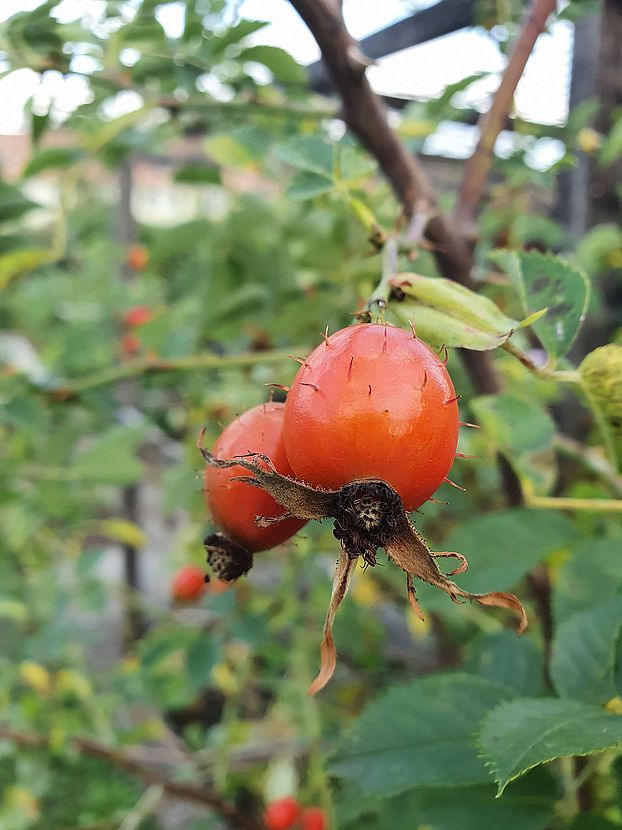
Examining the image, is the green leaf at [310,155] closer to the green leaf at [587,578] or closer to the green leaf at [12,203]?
the green leaf at [587,578]

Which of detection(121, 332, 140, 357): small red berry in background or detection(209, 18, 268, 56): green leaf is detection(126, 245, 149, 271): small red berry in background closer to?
detection(121, 332, 140, 357): small red berry in background

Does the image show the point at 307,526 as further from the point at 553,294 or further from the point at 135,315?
the point at 135,315

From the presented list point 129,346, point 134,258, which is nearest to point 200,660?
point 129,346

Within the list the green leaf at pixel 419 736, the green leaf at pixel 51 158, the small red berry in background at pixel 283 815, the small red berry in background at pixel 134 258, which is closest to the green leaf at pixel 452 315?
the green leaf at pixel 419 736

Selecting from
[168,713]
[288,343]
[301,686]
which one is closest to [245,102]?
[288,343]

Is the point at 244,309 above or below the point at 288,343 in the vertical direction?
above

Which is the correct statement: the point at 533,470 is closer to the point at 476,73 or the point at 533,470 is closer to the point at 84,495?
the point at 476,73

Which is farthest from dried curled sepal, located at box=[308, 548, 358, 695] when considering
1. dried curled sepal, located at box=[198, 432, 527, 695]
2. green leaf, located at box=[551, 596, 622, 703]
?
green leaf, located at box=[551, 596, 622, 703]
